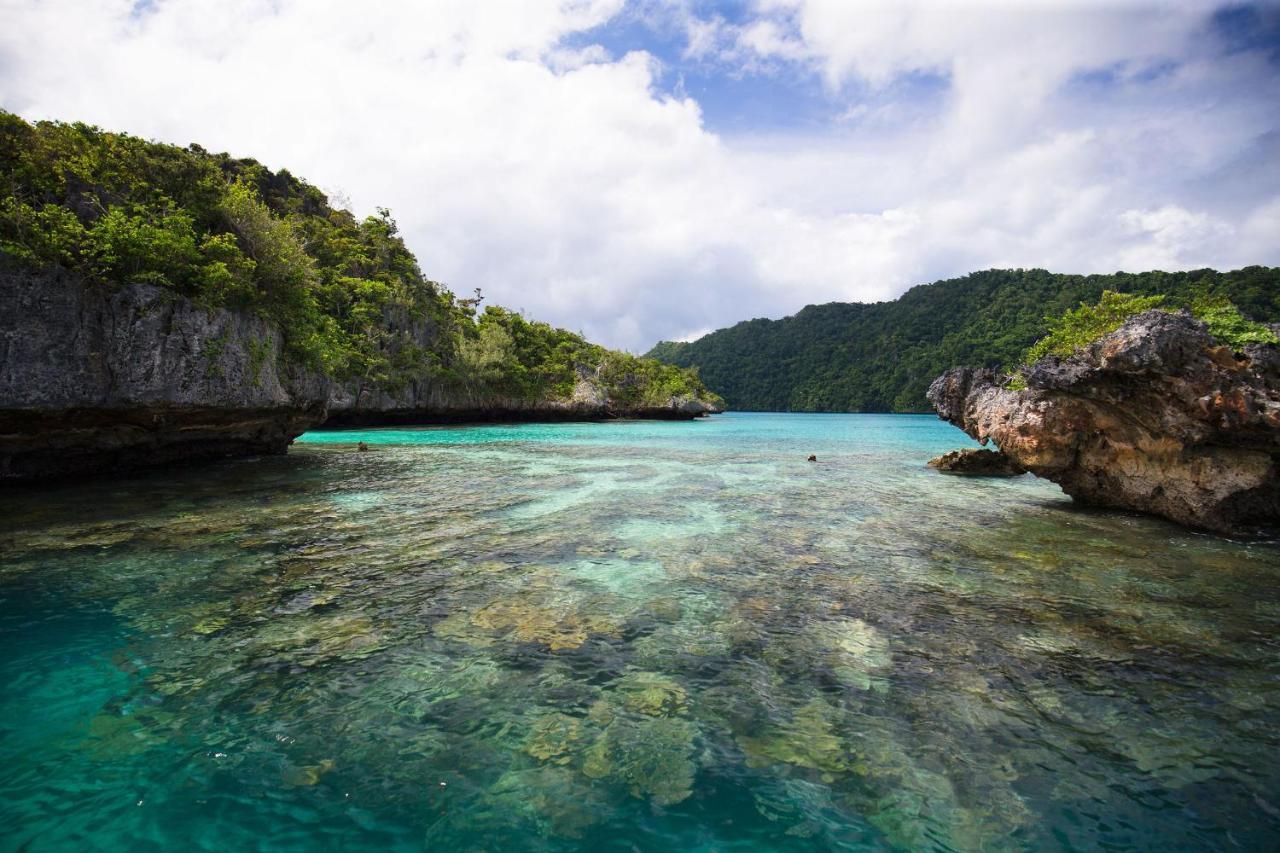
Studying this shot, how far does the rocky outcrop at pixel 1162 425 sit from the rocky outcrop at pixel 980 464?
23.5 feet

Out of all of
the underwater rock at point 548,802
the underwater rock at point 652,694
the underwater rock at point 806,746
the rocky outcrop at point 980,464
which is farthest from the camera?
the rocky outcrop at point 980,464

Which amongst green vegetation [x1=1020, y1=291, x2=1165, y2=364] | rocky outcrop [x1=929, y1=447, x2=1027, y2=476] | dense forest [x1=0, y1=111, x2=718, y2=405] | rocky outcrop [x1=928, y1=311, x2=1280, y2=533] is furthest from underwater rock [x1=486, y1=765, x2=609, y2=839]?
rocky outcrop [x1=929, y1=447, x2=1027, y2=476]

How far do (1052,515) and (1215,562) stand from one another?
3.80 metres

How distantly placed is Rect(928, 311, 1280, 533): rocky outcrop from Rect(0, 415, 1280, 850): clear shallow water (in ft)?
4.19

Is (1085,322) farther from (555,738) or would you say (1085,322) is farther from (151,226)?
(151,226)

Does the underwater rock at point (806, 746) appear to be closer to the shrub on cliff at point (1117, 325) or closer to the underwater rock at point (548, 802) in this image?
the underwater rock at point (548, 802)

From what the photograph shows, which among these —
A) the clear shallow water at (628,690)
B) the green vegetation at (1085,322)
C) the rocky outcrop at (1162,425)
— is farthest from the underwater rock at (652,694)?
the green vegetation at (1085,322)

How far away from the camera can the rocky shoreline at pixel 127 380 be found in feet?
39.5

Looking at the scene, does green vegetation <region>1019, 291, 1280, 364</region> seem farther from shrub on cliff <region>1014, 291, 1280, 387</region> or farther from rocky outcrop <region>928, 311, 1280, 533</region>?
rocky outcrop <region>928, 311, 1280, 533</region>

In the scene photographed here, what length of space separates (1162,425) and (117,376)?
23.6m

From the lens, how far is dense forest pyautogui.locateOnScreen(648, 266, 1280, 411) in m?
81.2

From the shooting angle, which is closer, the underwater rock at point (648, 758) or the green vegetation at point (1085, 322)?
the underwater rock at point (648, 758)

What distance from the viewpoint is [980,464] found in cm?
2056

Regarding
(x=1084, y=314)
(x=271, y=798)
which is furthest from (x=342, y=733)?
(x=1084, y=314)
